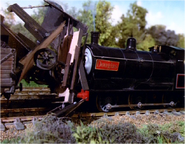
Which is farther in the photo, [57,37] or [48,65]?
[57,37]

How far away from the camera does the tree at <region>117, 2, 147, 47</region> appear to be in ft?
93.6

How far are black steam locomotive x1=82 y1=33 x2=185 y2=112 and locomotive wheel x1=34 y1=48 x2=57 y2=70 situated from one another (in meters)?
1.67

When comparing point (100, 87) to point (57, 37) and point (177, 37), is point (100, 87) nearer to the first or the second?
point (57, 37)

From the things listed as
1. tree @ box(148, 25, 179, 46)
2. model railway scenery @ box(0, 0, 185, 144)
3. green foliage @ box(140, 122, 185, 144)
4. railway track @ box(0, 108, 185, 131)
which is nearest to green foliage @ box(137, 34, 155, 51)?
tree @ box(148, 25, 179, 46)

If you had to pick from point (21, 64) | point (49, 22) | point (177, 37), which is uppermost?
point (177, 37)

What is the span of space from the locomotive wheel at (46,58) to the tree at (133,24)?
71.9 ft

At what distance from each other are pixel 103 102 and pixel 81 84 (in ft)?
7.19

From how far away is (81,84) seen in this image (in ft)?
20.9

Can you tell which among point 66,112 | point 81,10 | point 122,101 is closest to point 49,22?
point 66,112

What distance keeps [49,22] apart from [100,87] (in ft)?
9.11

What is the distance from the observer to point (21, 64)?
19.7ft

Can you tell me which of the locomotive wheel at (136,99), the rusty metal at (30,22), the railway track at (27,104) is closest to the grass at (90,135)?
the rusty metal at (30,22)

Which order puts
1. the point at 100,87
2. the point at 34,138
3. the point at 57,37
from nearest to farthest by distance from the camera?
the point at 34,138 < the point at 57,37 < the point at 100,87

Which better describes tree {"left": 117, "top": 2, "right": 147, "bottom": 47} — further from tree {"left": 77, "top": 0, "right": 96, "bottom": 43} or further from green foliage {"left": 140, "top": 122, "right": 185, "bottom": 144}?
green foliage {"left": 140, "top": 122, "right": 185, "bottom": 144}
